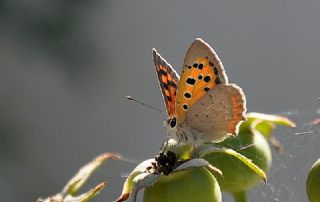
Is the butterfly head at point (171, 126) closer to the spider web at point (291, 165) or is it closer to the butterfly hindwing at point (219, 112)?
the butterfly hindwing at point (219, 112)

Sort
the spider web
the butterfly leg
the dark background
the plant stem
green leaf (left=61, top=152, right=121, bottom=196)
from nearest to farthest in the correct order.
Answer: the butterfly leg → green leaf (left=61, top=152, right=121, bottom=196) → the plant stem → the spider web → the dark background

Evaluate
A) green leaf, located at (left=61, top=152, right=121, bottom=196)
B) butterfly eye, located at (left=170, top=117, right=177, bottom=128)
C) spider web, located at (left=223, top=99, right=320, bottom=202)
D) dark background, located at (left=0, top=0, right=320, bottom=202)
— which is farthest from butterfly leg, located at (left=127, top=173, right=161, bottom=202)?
dark background, located at (left=0, top=0, right=320, bottom=202)

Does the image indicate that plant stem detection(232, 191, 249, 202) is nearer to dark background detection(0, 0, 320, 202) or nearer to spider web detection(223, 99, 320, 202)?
spider web detection(223, 99, 320, 202)

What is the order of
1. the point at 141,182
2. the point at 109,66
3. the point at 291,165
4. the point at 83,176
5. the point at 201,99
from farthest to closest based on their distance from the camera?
the point at 109,66 < the point at 291,165 < the point at 201,99 < the point at 83,176 < the point at 141,182

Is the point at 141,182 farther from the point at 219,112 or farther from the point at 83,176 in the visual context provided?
the point at 219,112

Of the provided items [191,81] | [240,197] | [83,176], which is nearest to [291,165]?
[240,197]

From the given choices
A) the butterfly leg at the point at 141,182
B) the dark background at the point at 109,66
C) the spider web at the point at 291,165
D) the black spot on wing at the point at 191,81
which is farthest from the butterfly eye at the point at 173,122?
the dark background at the point at 109,66
